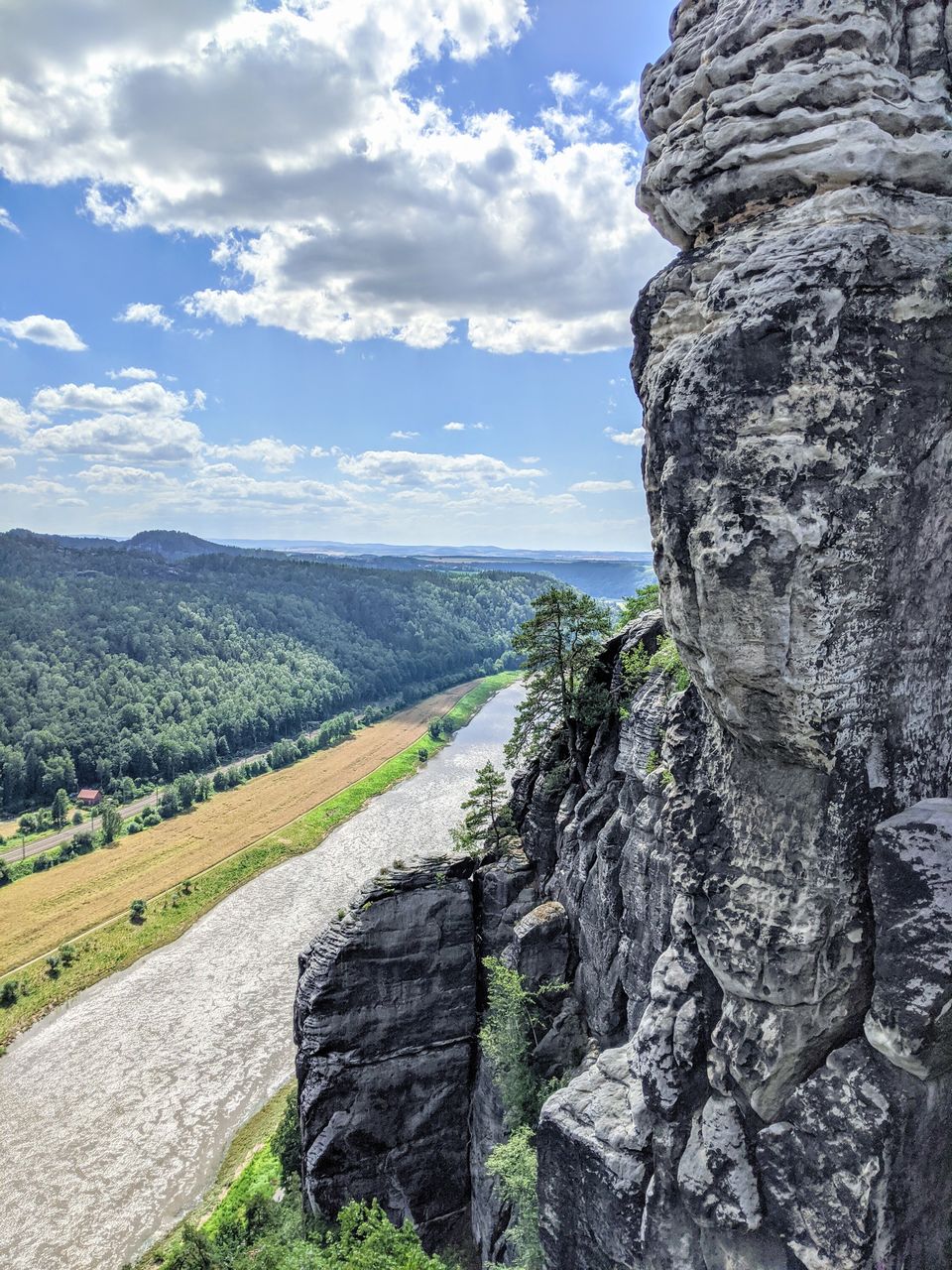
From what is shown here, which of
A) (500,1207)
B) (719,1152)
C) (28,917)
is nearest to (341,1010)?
(500,1207)

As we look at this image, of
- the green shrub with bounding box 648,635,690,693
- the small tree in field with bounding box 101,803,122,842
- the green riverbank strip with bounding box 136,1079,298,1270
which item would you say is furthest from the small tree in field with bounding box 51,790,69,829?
the green shrub with bounding box 648,635,690,693

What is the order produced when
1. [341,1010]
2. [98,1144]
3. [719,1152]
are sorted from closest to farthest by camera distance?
1. [719,1152]
2. [341,1010]
3. [98,1144]

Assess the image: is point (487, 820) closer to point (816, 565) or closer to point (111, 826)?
point (816, 565)

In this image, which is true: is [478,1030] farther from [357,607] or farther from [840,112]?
[357,607]

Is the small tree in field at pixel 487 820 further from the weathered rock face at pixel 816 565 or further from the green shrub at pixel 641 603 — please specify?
the weathered rock face at pixel 816 565

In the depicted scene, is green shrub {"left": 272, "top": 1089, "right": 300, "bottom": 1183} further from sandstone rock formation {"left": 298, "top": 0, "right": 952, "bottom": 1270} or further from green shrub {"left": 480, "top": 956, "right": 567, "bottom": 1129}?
sandstone rock formation {"left": 298, "top": 0, "right": 952, "bottom": 1270}

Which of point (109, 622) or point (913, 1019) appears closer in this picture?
point (913, 1019)
